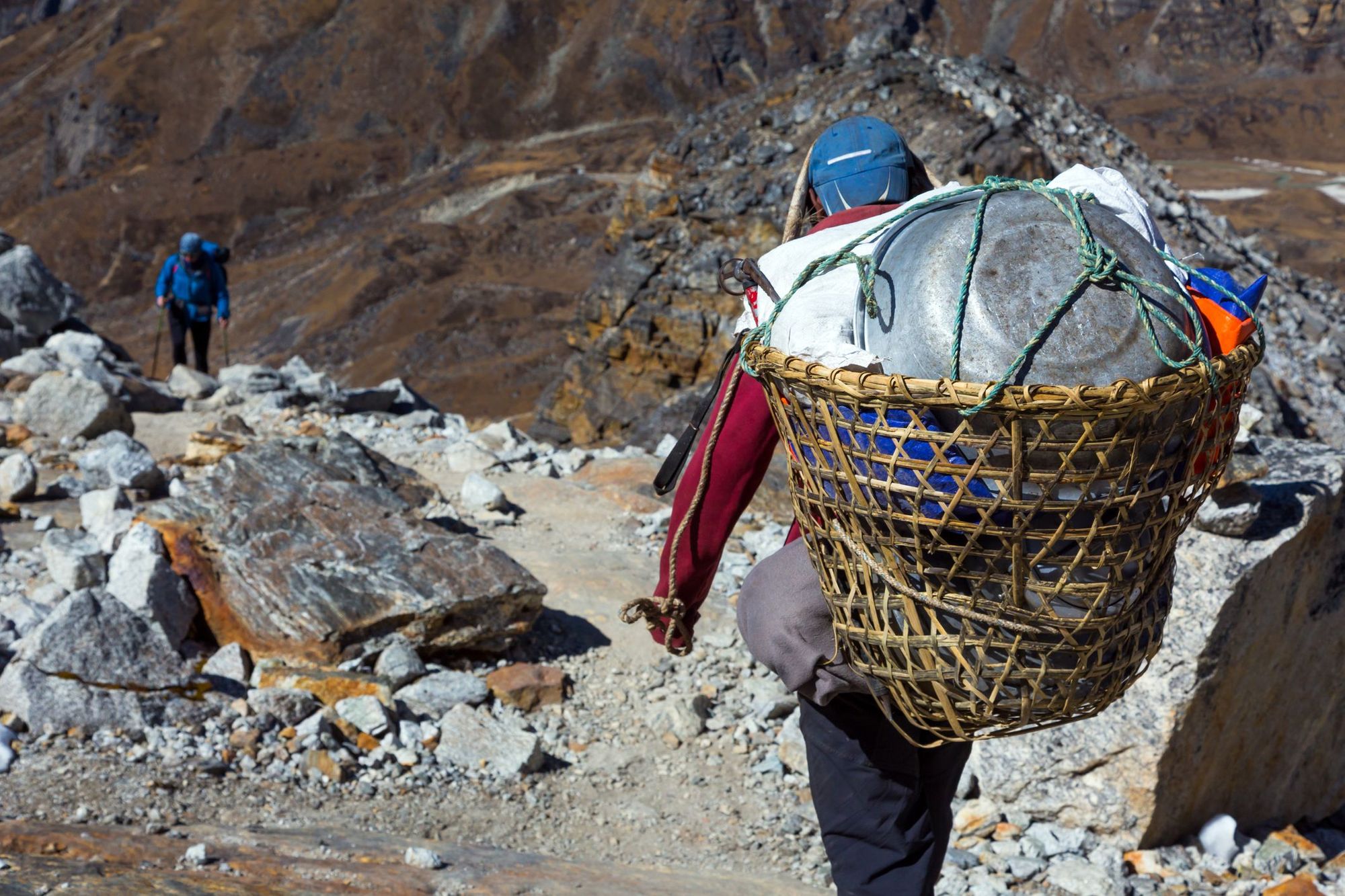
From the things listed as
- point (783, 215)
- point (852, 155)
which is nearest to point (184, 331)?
point (783, 215)

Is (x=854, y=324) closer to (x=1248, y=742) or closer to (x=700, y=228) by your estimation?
(x=1248, y=742)

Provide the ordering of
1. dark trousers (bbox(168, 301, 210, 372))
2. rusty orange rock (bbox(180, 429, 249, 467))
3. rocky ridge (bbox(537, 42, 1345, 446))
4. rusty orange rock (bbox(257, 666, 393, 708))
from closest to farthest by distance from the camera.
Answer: rusty orange rock (bbox(257, 666, 393, 708)) → rusty orange rock (bbox(180, 429, 249, 467)) → dark trousers (bbox(168, 301, 210, 372)) → rocky ridge (bbox(537, 42, 1345, 446))

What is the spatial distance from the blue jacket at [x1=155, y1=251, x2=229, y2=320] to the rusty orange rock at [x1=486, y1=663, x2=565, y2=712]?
6.07 m

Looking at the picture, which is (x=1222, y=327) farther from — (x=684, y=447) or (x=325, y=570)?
(x=325, y=570)

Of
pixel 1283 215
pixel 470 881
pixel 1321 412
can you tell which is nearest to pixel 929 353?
pixel 470 881

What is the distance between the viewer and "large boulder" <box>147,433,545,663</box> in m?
4.00

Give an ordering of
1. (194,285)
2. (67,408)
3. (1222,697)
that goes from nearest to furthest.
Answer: (1222,697) → (67,408) → (194,285)

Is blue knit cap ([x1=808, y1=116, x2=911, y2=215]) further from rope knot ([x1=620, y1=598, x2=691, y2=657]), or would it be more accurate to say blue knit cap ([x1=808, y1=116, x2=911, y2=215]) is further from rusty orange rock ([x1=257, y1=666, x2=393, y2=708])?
rusty orange rock ([x1=257, y1=666, x2=393, y2=708])

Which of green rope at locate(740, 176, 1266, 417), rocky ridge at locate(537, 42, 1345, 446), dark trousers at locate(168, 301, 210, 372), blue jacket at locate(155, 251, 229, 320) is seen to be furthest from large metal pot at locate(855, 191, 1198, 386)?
dark trousers at locate(168, 301, 210, 372)

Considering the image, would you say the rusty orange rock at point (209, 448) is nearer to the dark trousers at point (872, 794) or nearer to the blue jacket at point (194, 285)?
the blue jacket at point (194, 285)

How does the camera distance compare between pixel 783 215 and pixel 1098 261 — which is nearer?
pixel 1098 261

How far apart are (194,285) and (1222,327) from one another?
8.79 m

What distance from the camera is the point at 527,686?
4.02 m

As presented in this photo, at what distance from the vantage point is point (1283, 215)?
104 ft
